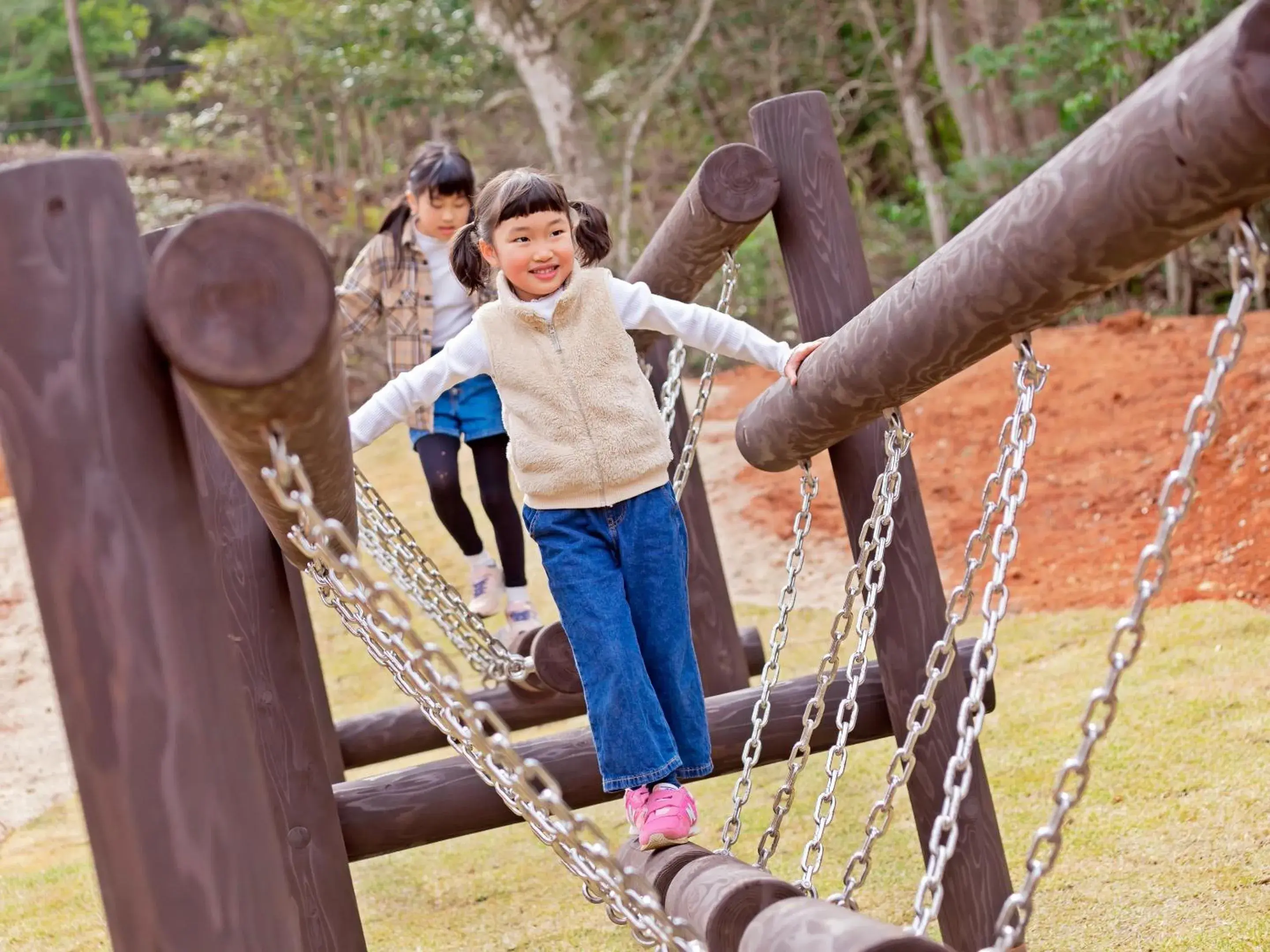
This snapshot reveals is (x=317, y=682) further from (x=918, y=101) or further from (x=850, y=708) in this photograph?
(x=918, y=101)

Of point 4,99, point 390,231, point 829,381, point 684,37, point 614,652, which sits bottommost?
point 614,652

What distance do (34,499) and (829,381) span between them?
1.30 meters

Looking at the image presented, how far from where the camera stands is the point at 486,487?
407cm

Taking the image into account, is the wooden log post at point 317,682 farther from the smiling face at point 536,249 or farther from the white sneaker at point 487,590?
the smiling face at point 536,249

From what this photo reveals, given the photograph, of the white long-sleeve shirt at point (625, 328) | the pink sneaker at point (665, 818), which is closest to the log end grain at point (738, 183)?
the white long-sleeve shirt at point (625, 328)

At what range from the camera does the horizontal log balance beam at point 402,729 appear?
4.05m

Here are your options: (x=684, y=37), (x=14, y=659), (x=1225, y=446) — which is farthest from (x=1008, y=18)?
(x=14, y=659)

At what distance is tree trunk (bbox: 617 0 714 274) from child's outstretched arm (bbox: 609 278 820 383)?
10.5 m

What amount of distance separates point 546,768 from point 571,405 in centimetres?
89

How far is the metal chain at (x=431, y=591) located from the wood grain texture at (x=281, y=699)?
0.76 m

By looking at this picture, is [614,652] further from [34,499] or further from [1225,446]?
[1225,446]

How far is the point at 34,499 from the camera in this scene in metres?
1.41

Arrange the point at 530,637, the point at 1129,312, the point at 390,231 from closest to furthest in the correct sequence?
the point at 530,637, the point at 390,231, the point at 1129,312

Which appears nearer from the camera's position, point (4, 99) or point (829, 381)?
point (829, 381)
